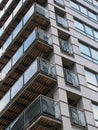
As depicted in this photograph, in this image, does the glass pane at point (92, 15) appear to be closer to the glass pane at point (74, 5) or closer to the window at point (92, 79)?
the glass pane at point (74, 5)

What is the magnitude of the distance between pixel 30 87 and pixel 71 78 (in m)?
2.68

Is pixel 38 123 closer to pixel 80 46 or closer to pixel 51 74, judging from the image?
pixel 51 74

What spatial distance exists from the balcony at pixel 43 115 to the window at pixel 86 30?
988cm

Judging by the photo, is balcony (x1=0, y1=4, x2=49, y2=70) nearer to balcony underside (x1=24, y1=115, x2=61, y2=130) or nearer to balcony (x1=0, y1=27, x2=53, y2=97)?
balcony (x1=0, y1=27, x2=53, y2=97)

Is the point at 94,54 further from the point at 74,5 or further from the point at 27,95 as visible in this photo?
the point at 27,95

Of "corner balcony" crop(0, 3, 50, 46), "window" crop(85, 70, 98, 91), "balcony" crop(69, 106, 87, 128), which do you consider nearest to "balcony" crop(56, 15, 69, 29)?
"corner balcony" crop(0, 3, 50, 46)

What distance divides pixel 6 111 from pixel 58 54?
5114mm

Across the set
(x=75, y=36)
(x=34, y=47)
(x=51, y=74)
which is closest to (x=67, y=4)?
(x=75, y=36)

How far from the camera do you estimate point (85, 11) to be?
31656 millimetres

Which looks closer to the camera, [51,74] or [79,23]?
[51,74]

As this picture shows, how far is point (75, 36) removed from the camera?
26609mm

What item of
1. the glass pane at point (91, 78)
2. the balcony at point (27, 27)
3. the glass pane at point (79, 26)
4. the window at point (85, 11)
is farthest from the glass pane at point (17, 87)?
the window at point (85, 11)

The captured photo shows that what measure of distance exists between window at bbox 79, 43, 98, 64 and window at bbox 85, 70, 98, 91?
1.44 meters

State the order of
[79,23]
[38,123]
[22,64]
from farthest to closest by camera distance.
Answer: [79,23]
[22,64]
[38,123]
